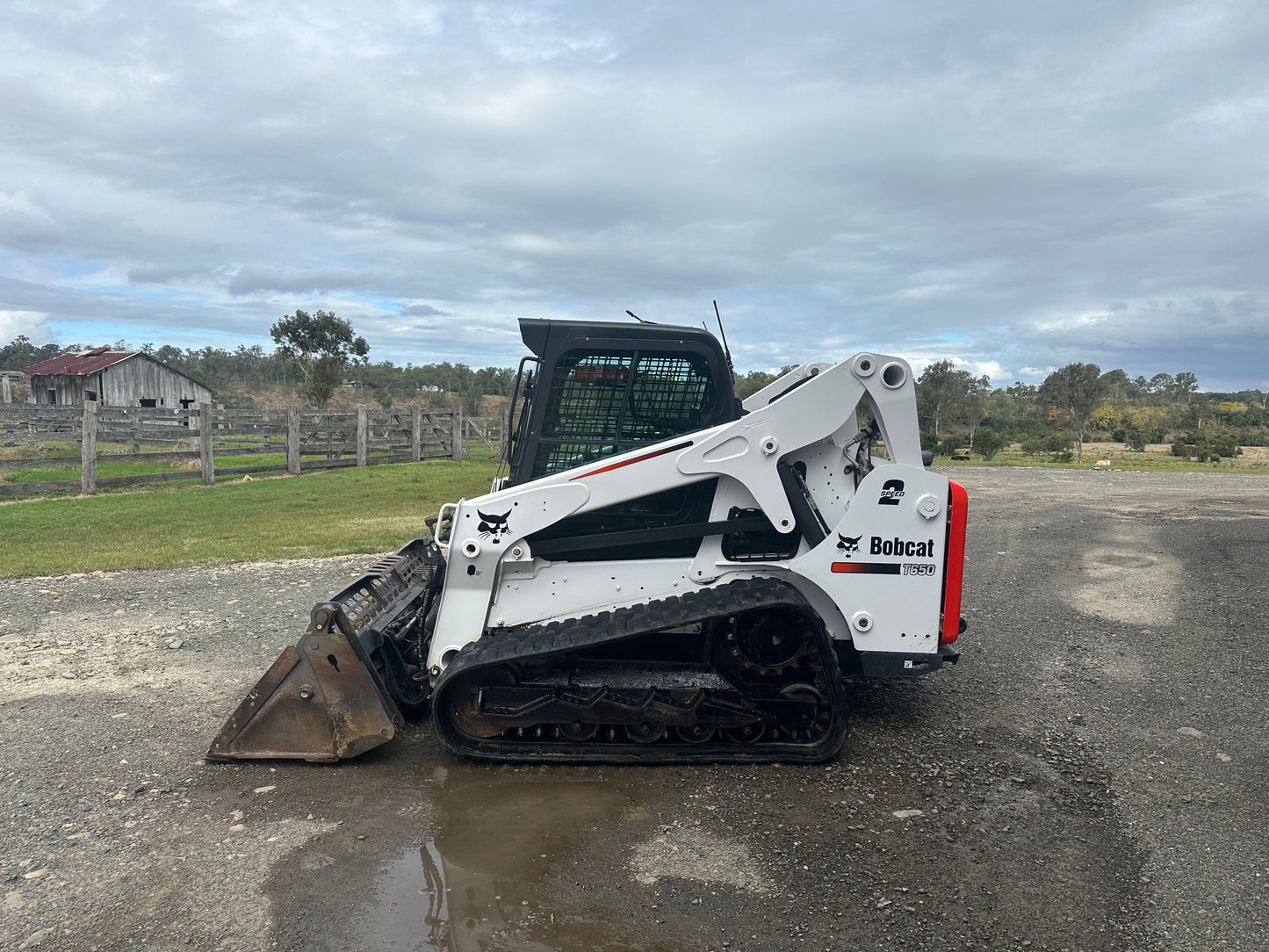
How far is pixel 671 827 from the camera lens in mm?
4043

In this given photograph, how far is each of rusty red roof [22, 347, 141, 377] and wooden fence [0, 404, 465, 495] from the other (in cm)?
1577

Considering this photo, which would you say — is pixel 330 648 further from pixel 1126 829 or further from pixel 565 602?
pixel 1126 829

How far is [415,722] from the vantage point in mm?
5312

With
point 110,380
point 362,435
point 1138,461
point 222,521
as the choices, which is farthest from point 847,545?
point 110,380

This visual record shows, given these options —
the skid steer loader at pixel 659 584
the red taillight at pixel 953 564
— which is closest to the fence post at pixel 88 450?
the skid steer loader at pixel 659 584

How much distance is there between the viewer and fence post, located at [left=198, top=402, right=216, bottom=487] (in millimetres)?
18344

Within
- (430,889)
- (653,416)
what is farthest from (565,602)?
(430,889)

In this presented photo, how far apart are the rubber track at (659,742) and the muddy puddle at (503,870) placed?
0.16 metres

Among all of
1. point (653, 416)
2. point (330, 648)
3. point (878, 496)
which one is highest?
point (653, 416)

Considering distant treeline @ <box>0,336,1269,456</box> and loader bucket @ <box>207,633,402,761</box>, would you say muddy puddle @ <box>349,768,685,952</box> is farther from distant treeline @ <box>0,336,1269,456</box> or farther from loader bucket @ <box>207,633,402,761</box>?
distant treeline @ <box>0,336,1269,456</box>

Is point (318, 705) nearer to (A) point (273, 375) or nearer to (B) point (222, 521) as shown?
(B) point (222, 521)

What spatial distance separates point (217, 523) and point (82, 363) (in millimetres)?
34199

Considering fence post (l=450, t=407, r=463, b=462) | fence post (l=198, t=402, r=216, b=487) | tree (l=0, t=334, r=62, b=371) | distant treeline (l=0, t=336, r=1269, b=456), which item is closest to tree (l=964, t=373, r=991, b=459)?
distant treeline (l=0, t=336, r=1269, b=456)

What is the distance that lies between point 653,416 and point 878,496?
4.62 feet
